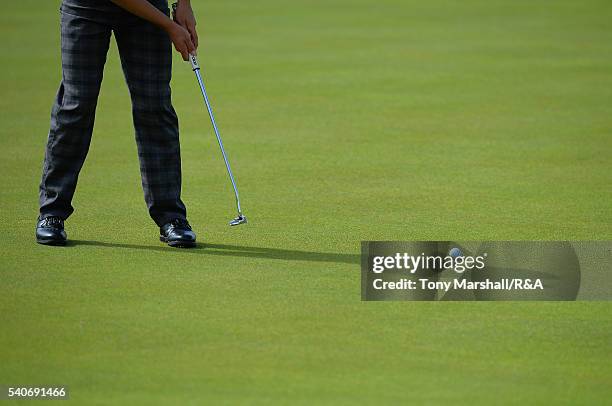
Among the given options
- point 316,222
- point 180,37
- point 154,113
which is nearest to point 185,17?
point 180,37

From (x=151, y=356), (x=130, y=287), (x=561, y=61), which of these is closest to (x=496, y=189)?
(x=130, y=287)

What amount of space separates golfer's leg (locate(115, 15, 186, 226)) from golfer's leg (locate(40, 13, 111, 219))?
11 centimetres

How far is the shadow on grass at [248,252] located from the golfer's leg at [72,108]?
0.23 m

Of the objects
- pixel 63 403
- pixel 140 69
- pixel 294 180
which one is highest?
pixel 140 69

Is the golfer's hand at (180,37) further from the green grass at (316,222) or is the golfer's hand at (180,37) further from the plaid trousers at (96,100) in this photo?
the green grass at (316,222)

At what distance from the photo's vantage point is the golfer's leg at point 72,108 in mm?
5484

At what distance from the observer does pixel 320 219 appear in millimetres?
6121

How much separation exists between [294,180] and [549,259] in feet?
6.33

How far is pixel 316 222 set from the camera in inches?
239

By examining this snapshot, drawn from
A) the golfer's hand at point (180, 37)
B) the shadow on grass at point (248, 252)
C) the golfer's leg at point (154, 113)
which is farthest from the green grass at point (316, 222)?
the golfer's hand at point (180, 37)

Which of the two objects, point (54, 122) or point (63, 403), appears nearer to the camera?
point (63, 403)

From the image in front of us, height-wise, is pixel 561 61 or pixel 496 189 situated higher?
pixel 561 61

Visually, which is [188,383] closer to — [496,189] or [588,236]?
→ [588,236]

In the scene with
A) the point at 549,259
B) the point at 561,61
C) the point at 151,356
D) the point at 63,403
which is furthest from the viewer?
the point at 561,61
